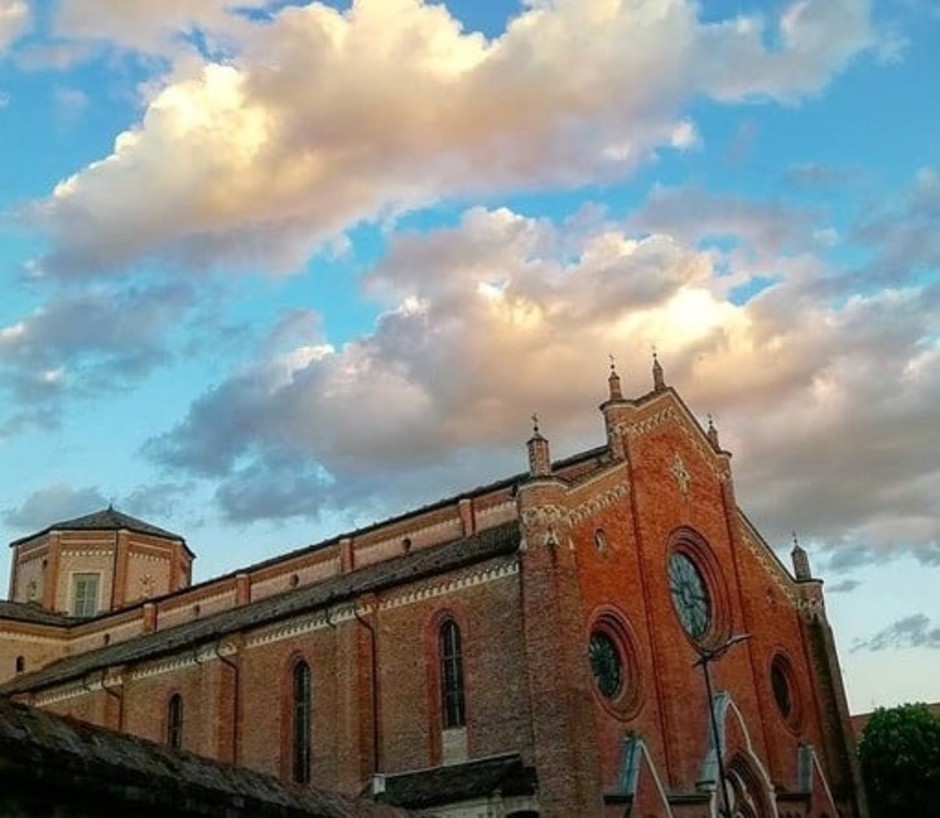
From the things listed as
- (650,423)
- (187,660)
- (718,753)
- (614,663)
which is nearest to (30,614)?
(187,660)

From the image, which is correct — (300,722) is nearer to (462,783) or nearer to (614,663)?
(462,783)

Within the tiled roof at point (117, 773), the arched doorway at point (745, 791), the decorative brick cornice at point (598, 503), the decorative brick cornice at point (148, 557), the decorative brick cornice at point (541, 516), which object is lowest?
the tiled roof at point (117, 773)

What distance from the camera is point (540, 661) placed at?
25.8 meters

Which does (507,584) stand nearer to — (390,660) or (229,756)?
(390,660)

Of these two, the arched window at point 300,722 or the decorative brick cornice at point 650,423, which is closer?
the arched window at point 300,722

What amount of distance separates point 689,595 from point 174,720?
17.5m

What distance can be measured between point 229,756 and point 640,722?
13.5 metres

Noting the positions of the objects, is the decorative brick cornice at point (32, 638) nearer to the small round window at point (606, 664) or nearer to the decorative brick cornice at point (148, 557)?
the decorative brick cornice at point (148, 557)

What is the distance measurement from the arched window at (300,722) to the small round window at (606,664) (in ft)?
30.6

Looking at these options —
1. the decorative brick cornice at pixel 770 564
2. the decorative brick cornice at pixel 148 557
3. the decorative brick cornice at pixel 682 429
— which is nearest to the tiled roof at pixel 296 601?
the decorative brick cornice at pixel 682 429

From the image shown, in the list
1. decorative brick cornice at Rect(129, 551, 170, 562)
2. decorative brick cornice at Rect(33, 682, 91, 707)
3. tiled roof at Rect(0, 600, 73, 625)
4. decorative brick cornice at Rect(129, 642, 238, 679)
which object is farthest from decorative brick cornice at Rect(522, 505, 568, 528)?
decorative brick cornice at Rect(129, 551, 170, 562)

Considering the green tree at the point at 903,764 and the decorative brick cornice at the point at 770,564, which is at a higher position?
the decorative brick cornice at the point at 770,564

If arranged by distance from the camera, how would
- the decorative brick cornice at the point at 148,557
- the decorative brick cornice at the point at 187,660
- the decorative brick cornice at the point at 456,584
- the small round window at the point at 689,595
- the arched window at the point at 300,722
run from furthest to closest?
1. the decorative brick cornice at the point at 148,557
2. the decorative brick cornice at the point at 187,660
3. the small round window at the point at 689,595
4. the arched window at the point at 300,722
5. the decorative brick cornice at the point at 456,584

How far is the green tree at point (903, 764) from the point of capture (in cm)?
4044
